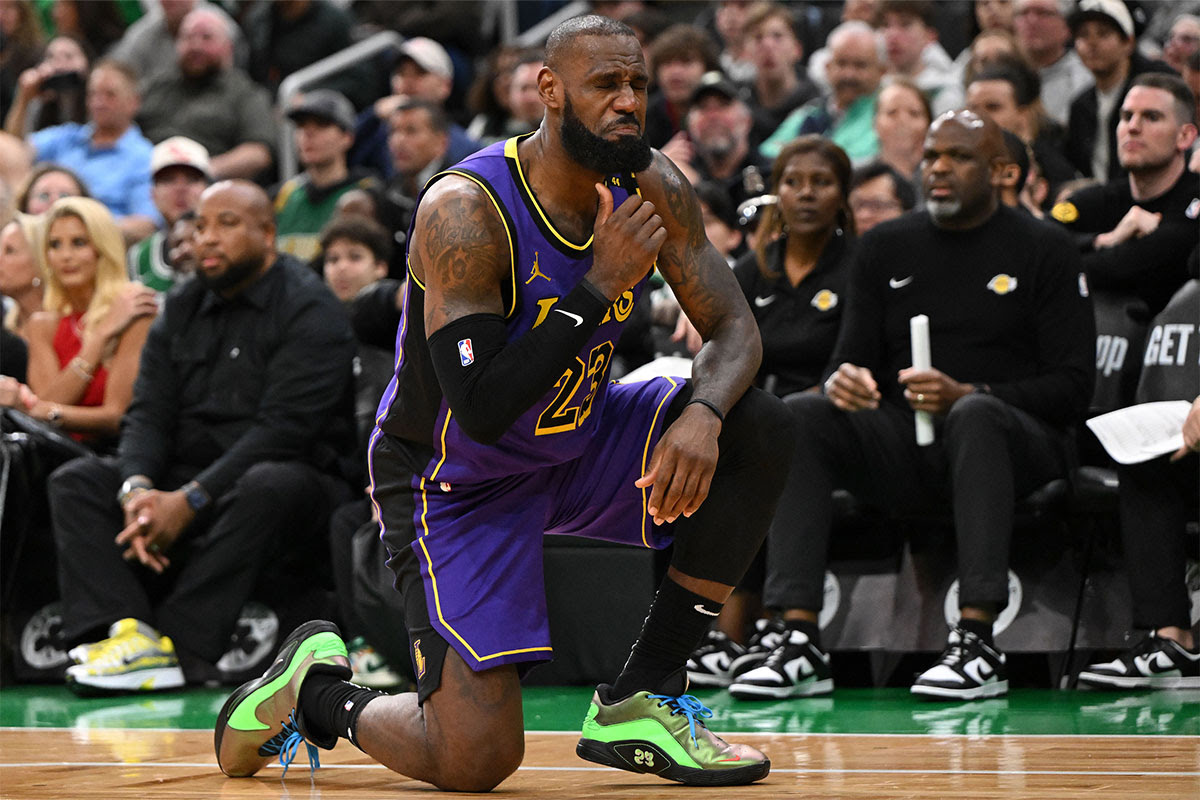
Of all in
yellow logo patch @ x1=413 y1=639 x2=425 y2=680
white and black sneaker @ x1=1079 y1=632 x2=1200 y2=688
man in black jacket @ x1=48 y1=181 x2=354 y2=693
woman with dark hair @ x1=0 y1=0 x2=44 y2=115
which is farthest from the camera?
woman with dark hair @ x1=0 y1=0 x2=44 y2=115

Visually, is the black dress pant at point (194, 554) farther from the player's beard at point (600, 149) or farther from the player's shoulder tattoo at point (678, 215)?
the player's beard at point (600, 149)

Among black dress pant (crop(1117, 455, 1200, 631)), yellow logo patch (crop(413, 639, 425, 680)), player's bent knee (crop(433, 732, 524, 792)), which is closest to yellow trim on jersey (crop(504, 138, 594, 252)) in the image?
yellow logo patch (crop(413, 639, 425, 680))

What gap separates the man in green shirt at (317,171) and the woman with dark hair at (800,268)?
338 cm

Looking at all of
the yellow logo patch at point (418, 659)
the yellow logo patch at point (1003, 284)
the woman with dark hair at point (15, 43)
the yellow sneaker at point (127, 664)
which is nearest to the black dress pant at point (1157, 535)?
the yellow logo patch at point (1003, 284)

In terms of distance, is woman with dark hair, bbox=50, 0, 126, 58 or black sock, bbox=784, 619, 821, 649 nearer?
black sock, bbox=784, 619, 821, 649

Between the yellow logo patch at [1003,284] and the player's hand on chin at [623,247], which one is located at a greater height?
the player's hand on chin at [623,247]

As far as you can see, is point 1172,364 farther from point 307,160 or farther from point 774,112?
point 307,160

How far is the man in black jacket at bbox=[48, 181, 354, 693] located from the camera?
618 centimetres

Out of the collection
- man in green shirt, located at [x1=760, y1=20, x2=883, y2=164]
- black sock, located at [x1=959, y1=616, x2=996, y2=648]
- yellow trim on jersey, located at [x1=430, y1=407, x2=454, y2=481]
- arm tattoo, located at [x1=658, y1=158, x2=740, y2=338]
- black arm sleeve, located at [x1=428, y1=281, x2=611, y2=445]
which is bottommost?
black sock, located at [x1=959, y1=616, x2=996, y2=648]

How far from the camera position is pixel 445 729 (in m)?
3.62

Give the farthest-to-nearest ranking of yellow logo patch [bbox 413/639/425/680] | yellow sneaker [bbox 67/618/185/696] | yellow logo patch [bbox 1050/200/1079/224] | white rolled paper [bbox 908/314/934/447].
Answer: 1. yellow logo patch [bbox 1050/200/1079/224]
2. yellow sneaker [bbox 67/618/185/696]
3. white rolled paper [bbox 908/314/934/447]
4. yellow logo patch [bbox 413/639/425/680]

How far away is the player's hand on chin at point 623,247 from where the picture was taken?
3.49 metres

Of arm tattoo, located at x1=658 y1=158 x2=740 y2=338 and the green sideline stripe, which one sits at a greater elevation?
arm tattoo, located at x1=658 y1=158 x2=740 y2=338

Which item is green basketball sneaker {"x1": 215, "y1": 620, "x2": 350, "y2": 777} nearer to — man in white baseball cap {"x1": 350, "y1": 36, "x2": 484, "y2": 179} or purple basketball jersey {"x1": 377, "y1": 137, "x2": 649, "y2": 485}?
purple basketball jersey {"x1": 377, "y1": 137, "x2": 649, "y2": 485}
